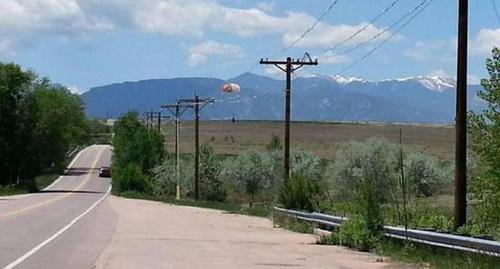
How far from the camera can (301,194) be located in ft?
124

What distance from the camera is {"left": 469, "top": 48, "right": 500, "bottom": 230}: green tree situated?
2630cm

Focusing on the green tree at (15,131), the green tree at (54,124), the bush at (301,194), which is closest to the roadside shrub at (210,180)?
the green tree at (15,131)

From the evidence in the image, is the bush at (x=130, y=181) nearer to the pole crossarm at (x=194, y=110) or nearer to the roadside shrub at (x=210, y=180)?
the pole crossarm at (x=194, y=110)

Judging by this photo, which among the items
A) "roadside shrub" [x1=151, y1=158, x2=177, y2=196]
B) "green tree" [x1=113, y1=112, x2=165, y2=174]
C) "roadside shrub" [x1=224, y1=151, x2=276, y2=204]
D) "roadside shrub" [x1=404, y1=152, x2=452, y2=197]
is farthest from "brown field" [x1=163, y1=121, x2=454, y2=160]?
"roadside shrub" [x1=404, y1=152, x2=452, y2=197]

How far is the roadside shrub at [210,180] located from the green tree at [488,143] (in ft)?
182

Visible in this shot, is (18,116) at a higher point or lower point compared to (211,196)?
higher

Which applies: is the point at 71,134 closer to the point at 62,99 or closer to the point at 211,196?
the point at 62,99

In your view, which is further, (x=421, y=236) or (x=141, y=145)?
(x=141, y=145)

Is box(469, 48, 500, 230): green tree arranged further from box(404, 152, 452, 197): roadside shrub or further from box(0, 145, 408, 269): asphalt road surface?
box(404, 152, 452, 197): roadside shrub

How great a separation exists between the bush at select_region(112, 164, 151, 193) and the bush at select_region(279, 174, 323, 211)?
2315 inches

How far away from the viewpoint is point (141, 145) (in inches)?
4331

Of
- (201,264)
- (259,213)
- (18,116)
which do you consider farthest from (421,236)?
(18,116)

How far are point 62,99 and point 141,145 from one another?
45706 millimetres

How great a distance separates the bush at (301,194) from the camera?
37000mm
